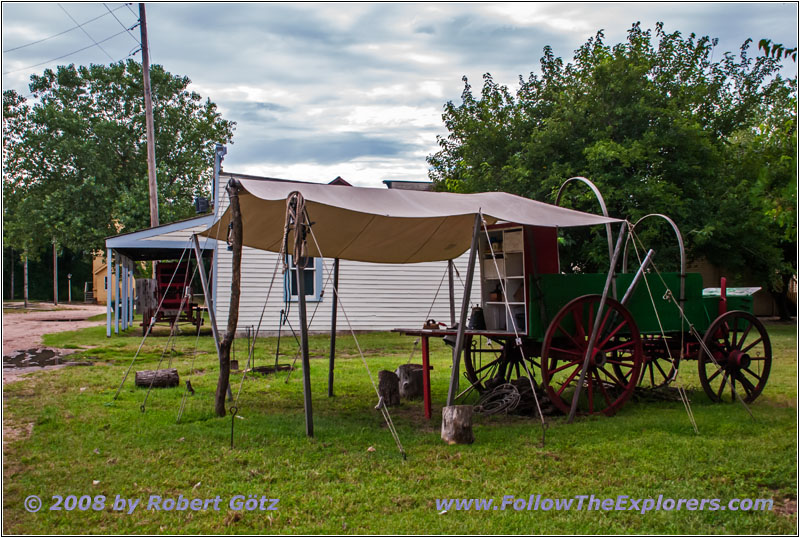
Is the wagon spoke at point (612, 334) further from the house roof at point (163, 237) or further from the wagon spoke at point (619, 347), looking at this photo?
the house roof at point (163, 237)

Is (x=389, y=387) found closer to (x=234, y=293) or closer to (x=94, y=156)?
(x=234, y=293)

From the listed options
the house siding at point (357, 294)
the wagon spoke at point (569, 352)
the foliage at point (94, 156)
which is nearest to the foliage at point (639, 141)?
the house siding at point (357, 294)

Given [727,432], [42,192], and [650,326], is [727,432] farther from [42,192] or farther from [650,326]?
[42,192]

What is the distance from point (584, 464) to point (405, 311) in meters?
13.8

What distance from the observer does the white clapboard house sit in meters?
17.2

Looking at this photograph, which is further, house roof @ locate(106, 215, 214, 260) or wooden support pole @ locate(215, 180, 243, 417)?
house roof @ locate(106, 215, 214, 260)

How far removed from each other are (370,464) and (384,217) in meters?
2.94

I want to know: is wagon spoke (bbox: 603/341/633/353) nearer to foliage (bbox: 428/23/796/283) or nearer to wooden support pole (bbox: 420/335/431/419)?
wooden support pole (bbox: 420/335/431/419)

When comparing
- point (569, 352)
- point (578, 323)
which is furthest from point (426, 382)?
point (578, 323)

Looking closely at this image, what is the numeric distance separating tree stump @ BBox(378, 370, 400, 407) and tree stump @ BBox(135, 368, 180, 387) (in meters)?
2.94

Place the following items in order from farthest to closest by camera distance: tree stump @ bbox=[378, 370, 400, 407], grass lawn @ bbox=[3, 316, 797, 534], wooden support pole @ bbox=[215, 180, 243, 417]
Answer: tree stump @ bbox=[378, 370, 400, 407], wooden support pole @ bbox=[215, 180, 243, 417], grass lawn @ bbox=[3, 316, 797, 534]

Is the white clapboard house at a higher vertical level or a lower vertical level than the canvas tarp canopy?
lower

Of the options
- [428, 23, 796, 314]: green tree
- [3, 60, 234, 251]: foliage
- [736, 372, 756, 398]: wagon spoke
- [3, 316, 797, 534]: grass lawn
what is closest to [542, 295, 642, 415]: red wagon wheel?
[3, 316, 797, 534]: grass lawn

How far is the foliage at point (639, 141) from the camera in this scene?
17.7m
